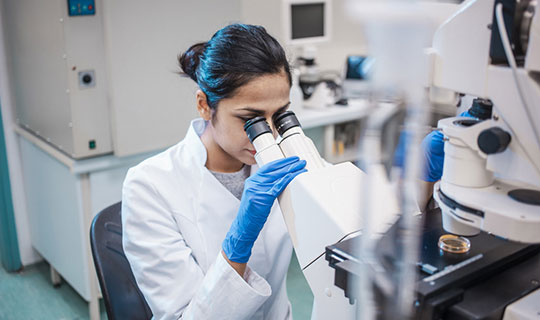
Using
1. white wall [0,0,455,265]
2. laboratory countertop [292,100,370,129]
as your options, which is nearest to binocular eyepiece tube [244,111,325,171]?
white wall [0,0,455,265]

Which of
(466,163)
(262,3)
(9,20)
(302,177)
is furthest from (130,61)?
(466,163)

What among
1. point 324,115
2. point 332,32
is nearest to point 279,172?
point 324,115

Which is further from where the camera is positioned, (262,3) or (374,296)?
(262,3)

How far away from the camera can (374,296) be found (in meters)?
0.50

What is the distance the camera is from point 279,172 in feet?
3.25

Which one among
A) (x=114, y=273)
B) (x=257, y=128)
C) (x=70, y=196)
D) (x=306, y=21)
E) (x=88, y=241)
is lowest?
(x=88, y=241)

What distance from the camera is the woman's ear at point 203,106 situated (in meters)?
1.21

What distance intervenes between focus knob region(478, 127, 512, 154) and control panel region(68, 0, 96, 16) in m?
1.60

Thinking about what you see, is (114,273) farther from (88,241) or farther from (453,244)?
(88,241)

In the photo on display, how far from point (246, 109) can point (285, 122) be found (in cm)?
11

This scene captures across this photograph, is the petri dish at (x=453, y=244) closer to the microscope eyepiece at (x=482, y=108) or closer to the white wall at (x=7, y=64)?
the microscope eyepiece at (x=482, y=108)

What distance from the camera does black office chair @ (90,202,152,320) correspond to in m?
1.19

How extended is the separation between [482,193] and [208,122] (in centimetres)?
73

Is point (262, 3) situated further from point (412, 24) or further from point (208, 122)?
point (412, 24)
